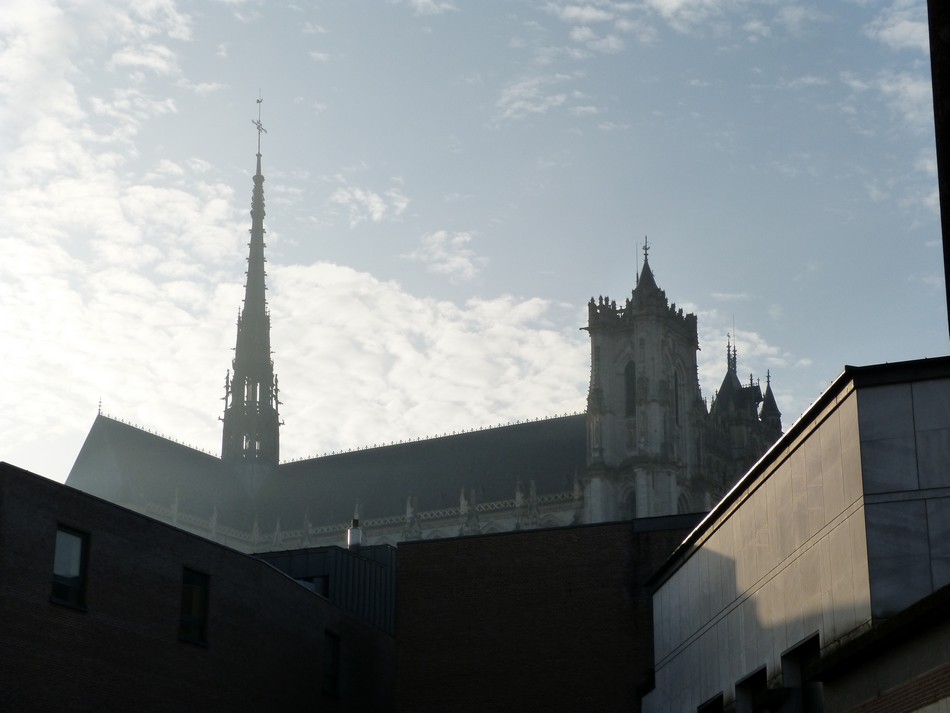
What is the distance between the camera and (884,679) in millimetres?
16516

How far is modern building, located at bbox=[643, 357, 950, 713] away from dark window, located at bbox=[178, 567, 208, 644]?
42.3ft

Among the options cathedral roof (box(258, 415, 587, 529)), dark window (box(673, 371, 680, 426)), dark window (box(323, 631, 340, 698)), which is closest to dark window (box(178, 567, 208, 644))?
dark window (box(323, 631, 340, 698))

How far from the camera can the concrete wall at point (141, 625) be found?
2572cm

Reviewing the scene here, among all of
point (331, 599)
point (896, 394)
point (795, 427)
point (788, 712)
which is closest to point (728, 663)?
point (788, 712)

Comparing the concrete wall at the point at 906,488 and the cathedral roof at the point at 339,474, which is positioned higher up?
the cathedral roof at the point at 339,474

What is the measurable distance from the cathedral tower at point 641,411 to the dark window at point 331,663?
4255 centimetres

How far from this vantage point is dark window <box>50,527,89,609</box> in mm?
27094

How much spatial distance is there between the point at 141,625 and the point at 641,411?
53302 mm

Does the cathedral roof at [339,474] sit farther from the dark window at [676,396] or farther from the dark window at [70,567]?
the dark window at [70,567]

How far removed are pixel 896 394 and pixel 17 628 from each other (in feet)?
52.3

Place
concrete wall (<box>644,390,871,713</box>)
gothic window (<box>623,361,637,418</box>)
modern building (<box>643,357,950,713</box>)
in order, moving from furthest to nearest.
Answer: gothic window (<box>623,361,637,418</box>), concrete wall (<box>644,390,871,713</box>), modern building (<box>643,357,950,713</box>)

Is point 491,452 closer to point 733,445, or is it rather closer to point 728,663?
point 733,445

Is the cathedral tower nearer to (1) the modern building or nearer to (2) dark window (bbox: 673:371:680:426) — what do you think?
(2) dark window (bbox: 673:371:680:426)

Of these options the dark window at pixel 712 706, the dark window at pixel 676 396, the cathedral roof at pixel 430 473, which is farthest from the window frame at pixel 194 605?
the cathedral roof at pixel 430 473
